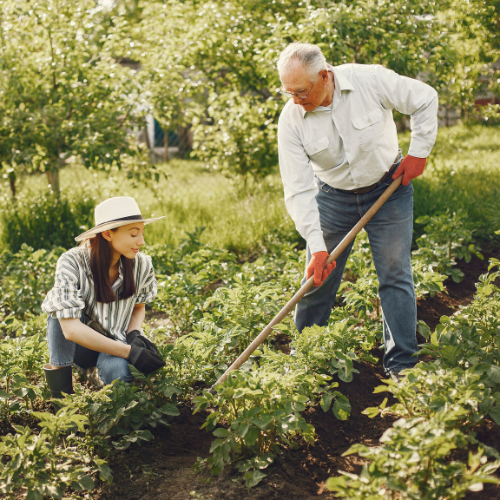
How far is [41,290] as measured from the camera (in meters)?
4.57

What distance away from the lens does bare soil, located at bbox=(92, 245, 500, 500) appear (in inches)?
89.4

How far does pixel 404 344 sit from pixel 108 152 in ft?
13.1

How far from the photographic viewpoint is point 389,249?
2943 millimetres

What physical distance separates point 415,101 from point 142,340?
1.87 metres

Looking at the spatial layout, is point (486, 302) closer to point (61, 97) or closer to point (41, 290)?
point (41, 290)

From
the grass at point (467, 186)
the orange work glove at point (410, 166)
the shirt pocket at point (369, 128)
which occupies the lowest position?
the grass at point (467, 186)

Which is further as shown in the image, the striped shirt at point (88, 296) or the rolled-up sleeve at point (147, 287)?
the rolled-up sleeve at point (147, 287)

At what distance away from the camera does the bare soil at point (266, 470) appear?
7.45 ft

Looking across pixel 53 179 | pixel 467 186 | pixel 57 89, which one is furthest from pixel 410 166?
pixel 53 179

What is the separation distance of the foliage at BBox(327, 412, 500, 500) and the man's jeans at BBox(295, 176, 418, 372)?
3.76 ft

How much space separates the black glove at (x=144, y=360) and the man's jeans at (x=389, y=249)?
959 millimetres

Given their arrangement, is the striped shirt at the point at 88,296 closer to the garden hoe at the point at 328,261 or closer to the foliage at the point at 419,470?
the garden hoe at the point at 328,261

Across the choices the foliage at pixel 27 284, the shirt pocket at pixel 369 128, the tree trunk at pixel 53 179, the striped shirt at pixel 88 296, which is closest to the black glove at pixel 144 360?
the striped shirt at pixel 88 296

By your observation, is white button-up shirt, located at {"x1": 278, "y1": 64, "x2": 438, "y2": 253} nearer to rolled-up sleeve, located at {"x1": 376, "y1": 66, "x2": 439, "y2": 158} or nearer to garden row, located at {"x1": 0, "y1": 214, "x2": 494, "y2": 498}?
rolled-up sleeve, located at {"x1": 376, "y1": 66, "x2": 439, "y2": 158}
